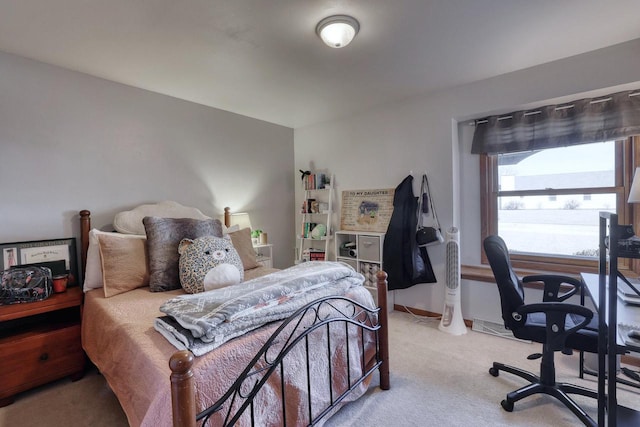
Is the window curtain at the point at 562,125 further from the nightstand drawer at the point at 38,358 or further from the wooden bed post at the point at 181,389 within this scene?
the nightstand drawer at the point at 38,358

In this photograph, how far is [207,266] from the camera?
2.03 meters

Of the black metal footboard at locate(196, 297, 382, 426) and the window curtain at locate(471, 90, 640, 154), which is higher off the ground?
the window curtain at locate(471, 90, 640, 154)

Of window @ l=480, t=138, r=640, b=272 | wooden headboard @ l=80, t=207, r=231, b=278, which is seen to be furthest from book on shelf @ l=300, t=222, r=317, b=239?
wooden headboard @ l=80, t=207, r=231, b=278

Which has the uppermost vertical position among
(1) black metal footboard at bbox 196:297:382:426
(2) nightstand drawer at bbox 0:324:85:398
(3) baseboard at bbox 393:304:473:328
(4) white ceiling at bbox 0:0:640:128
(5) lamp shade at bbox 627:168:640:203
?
(4) white ceiling at bbox 0:0:640:128

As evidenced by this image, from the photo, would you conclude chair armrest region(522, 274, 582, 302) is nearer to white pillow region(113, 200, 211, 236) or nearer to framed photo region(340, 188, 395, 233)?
framed photo region(340, 188, 395, 233)

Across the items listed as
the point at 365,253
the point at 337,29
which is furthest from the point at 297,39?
the point at 365,253

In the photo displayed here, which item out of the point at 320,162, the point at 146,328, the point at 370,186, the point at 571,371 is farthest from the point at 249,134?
the point at 571,371

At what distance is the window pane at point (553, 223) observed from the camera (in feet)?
8.37

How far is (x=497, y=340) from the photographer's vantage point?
2592 mm

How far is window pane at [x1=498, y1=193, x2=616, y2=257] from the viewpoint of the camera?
2.55m

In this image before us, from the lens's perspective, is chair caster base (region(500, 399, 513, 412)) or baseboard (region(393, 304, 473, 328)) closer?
chair caster base (region(500, 399, 513, 412))

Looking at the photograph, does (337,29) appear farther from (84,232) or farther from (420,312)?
(420,312)

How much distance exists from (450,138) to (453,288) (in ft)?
4.74

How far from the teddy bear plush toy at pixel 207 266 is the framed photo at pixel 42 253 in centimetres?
93
